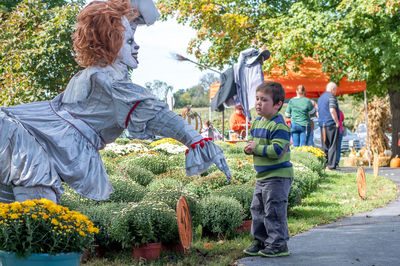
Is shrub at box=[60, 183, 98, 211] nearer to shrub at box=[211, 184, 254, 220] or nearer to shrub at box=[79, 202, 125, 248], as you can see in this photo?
shrub at box=[79, 202, 125, 248]

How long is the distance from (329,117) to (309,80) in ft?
9.27

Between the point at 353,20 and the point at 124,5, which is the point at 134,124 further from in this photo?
the point at 353,20

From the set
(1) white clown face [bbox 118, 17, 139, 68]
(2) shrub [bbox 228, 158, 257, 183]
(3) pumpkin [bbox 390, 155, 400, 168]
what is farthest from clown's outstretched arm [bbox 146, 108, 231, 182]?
(3) pumpkin [bbox 390, 155, 400, 168]

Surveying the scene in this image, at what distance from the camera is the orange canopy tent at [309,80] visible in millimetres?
14592

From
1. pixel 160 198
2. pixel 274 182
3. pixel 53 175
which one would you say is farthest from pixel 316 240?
pixel 53 175

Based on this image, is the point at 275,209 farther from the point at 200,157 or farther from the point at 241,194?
the point at 241,194

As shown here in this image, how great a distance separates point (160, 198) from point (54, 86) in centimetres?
1011

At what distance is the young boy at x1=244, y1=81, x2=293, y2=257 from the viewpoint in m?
4.08

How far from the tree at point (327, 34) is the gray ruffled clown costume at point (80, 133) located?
33.4 ft

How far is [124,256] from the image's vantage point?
428 centimetres

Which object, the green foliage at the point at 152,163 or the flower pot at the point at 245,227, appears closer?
the flower pot at the point at 245,227

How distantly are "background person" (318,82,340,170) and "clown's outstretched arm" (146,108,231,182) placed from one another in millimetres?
8951

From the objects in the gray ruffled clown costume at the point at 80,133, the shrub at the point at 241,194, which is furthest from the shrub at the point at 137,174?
the gray ruffled clown costume at the point at 80,133

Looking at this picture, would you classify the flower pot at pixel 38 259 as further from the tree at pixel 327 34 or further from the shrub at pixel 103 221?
the tree at pixel 327 34
